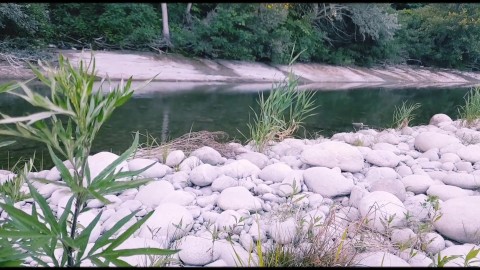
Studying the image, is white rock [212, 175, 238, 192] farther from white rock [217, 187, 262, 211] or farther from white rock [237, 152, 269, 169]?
white rock [237, 152, 269, 169]

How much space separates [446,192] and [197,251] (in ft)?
5.06

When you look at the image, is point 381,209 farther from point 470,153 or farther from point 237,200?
point 470,153

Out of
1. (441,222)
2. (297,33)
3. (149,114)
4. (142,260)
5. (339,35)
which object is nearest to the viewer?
(142,260)

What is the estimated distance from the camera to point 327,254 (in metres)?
1.69

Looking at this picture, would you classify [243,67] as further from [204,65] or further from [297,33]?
[297,33]

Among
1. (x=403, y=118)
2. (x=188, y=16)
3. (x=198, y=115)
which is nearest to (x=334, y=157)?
(x=403, y=118)

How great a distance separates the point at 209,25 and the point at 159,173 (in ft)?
36.0

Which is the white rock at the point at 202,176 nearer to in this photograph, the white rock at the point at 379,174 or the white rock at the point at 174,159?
the white rock at the point at 174,159

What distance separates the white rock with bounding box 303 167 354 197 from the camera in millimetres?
2477

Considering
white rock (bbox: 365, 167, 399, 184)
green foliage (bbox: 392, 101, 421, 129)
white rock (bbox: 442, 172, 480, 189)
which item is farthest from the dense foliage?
white rock (bbox: 442, 172, 480, 189)

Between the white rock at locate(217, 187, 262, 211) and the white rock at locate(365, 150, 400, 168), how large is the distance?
1261 millimetres

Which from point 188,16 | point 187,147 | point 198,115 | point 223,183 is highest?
point 188,16

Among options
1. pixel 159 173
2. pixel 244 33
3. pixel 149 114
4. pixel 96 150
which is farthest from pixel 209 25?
pixel 159 173

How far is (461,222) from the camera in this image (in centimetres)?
198
